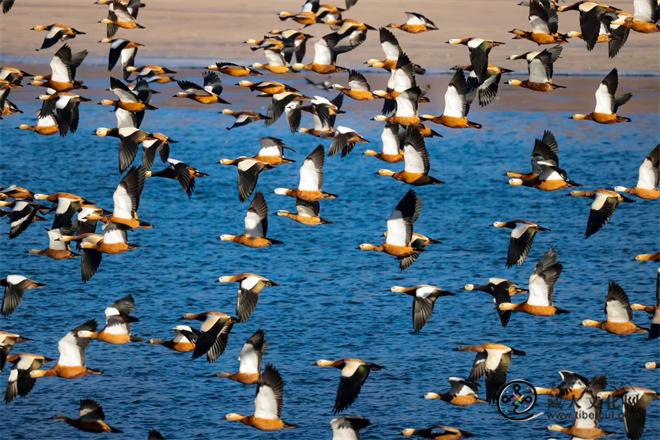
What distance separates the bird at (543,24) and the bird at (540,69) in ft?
0.88

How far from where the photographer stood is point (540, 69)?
33.7 m

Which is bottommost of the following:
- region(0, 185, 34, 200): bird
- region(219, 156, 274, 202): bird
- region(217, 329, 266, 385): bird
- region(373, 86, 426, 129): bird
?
region(217, 329, 266, 385): bird

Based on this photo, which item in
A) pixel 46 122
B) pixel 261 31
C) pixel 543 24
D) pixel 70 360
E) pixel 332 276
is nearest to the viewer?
pixel 70 360

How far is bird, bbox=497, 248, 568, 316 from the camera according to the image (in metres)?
29.5

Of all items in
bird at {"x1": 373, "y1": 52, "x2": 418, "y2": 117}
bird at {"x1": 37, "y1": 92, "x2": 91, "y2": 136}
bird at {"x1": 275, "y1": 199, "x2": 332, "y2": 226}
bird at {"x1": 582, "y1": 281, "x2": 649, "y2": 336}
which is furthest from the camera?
bird at {"x1": 37, "y1": 92, "x2": 91, "y2": 136}

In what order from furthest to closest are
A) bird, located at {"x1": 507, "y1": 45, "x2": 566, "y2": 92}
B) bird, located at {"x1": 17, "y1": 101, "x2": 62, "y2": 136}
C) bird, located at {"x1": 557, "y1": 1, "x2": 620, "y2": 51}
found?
bird, located at {"x1": 17, "y1": 101, "x2": 62, "y2": 136} → bird, located at {"x1": 507, "y1": 45, "x2": 566, "y2": 92} → bird, located at {"x1": 557, "y1": 1, "x2": 620, "y2": 51}

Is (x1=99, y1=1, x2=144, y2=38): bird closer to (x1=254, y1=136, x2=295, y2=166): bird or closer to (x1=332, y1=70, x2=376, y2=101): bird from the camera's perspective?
(x1=254, y1=136, x2=295, y2=166): bird

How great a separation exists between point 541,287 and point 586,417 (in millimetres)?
2785

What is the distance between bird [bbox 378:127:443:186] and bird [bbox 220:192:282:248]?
2745mm

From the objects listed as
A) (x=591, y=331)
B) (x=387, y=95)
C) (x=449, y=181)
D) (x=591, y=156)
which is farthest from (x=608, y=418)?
(x=591, y=156)

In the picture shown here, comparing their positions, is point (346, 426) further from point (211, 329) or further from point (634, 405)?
point (634, 405)

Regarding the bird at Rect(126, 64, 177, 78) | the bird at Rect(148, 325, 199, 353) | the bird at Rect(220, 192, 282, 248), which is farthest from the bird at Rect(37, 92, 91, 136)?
the bird at Rect(148, 325, 199, 353)

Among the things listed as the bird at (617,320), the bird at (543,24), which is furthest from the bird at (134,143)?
the bird at (617,320)

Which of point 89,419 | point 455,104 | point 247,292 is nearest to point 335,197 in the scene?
point 247,292
